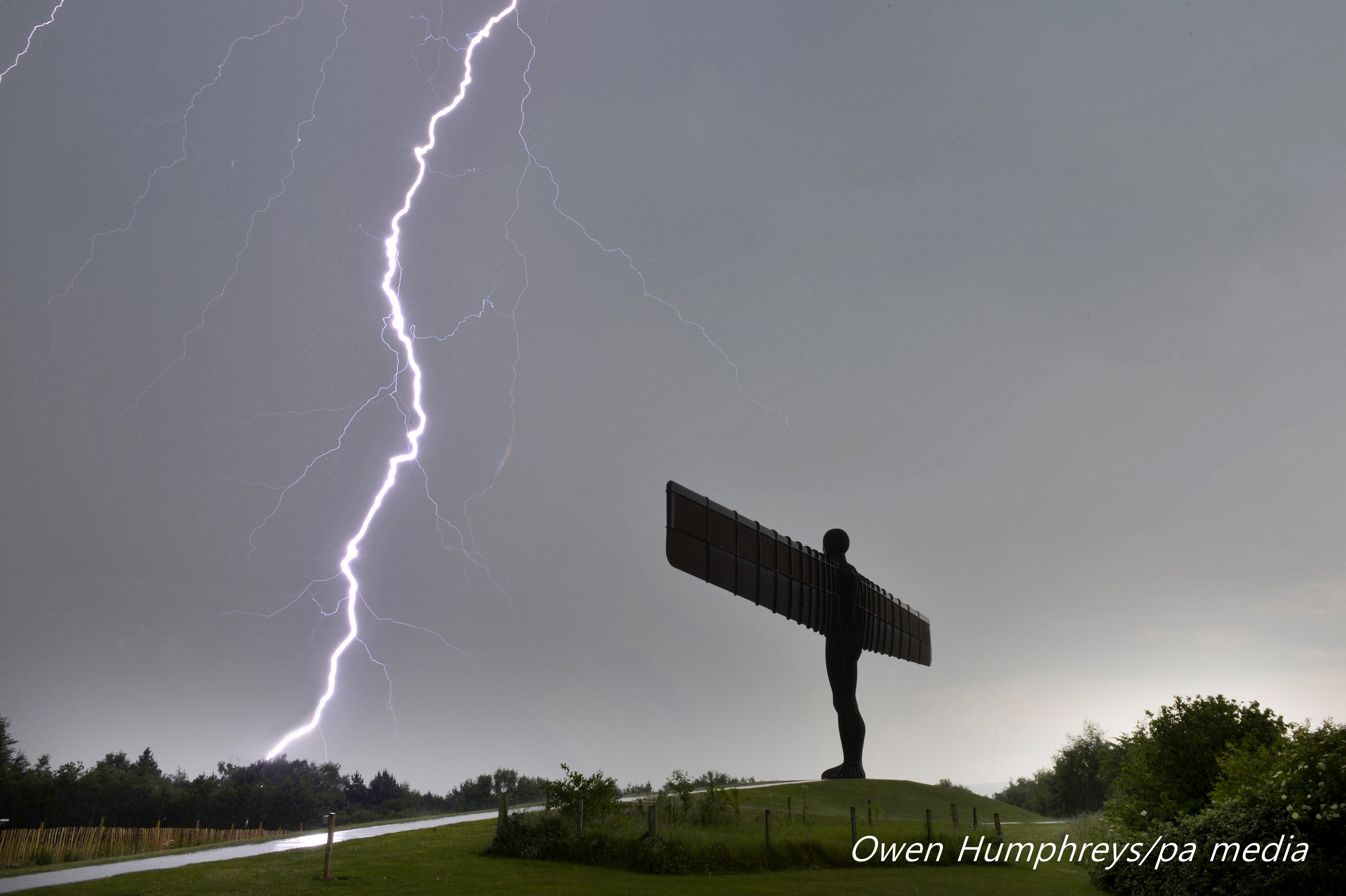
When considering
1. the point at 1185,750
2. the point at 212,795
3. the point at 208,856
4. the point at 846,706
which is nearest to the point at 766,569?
the point at 846,706

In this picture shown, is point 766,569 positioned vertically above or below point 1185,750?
above

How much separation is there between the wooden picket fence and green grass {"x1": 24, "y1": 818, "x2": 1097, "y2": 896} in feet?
27.2

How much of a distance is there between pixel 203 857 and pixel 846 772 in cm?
2540

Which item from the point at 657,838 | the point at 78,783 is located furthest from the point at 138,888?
the point at 78,783

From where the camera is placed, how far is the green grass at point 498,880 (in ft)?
46.0

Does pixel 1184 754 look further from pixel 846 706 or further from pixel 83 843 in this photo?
pixel 83 843

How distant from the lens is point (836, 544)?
35.5m

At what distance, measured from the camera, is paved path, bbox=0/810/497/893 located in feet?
A: 49.0

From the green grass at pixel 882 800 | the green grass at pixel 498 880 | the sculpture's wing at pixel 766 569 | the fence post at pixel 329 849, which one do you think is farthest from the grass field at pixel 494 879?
the sculpture's wing at pixel 766 569

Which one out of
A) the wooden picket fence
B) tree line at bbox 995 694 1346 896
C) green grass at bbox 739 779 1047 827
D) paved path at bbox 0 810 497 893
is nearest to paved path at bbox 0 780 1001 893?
paved path at bbox 0 810 497 893

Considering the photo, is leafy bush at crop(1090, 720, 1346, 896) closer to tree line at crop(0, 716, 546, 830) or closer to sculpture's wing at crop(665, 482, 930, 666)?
sculpture's wing at crop(665, 482, 930, 666)

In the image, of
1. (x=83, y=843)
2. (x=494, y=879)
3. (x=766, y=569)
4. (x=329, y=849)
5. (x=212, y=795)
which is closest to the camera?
(x=329, y=849)

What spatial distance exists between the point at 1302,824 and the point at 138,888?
757 inches

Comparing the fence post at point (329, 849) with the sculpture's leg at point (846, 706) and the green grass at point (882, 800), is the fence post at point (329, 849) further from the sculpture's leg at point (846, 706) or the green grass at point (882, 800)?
the sculpture's leg at point (846, 706)
